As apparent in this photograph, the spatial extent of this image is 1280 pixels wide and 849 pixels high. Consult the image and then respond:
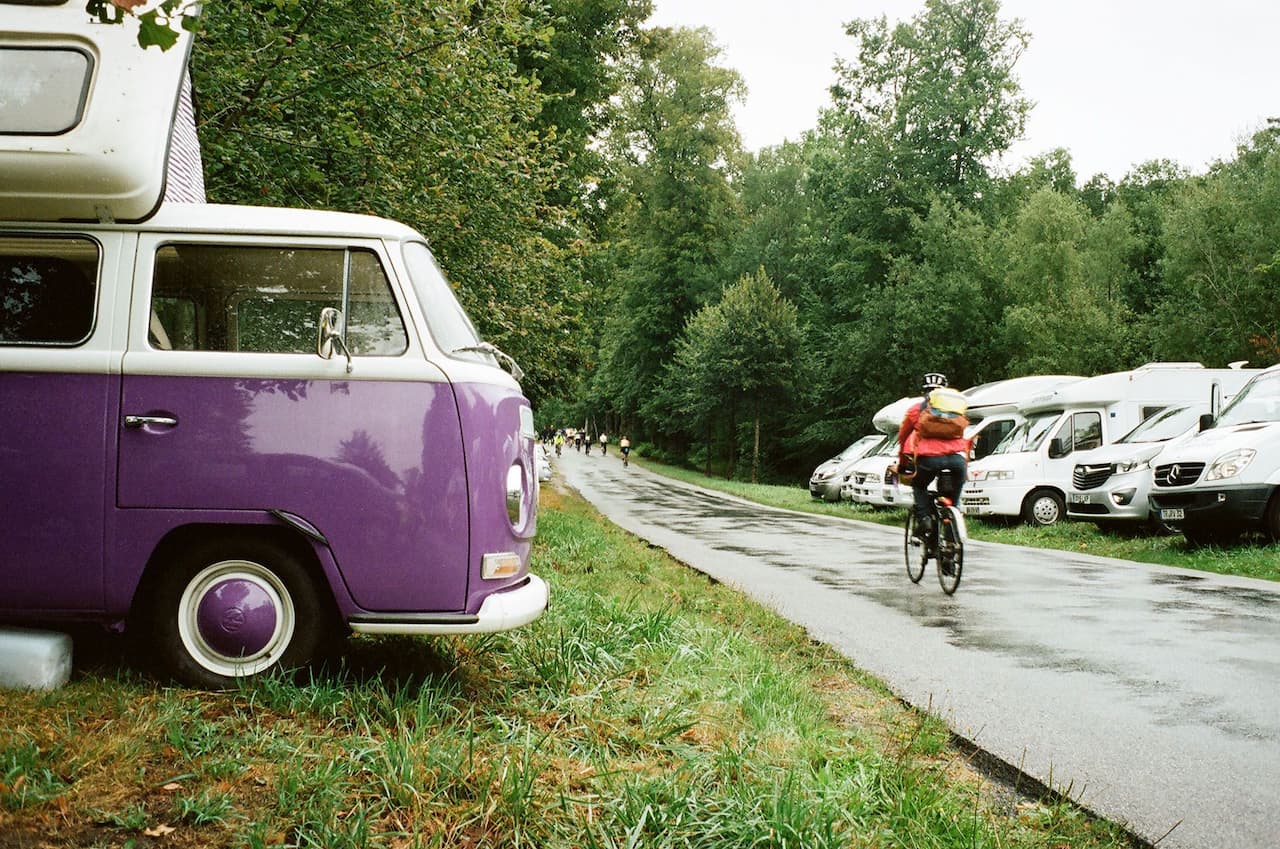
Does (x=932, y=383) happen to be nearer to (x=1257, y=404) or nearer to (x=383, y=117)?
(x=383, y=117)

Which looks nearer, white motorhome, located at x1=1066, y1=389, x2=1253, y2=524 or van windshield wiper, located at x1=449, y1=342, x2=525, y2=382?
van windshield wiper, located at x1=449, y1=342, x2=525, y2=382

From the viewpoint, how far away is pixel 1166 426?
17.4 meters

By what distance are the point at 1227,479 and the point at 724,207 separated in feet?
146

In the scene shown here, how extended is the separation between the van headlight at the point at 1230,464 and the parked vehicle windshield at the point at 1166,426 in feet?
14.1

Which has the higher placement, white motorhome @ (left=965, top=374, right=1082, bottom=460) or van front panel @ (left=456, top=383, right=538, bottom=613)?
white motorhome @ (left=965, top=374, right=1082, bottom=460)

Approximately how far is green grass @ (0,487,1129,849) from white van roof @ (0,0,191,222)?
2129mm

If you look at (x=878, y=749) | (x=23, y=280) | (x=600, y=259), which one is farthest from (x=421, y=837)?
(x=600, y=259)

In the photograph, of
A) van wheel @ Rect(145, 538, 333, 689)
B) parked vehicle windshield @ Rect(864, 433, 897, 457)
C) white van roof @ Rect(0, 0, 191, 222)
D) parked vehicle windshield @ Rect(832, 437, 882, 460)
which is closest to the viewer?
white van roof @ Rect(0, 0, 191, 222)

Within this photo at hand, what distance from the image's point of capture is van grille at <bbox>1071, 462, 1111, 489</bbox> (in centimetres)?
1653

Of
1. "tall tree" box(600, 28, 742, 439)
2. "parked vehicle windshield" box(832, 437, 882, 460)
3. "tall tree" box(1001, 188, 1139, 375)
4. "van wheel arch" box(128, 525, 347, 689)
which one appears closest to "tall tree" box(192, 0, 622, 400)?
"van wheel arch" box(128, 525, 347, 689)

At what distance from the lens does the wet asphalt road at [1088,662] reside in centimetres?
425

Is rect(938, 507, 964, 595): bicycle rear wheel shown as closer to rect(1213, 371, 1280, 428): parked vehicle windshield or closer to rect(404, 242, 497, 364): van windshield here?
rect(404, 242, 497, 364): van windshield

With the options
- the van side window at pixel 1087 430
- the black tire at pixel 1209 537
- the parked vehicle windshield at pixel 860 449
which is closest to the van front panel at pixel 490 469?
the black tire at pixel 1209 537

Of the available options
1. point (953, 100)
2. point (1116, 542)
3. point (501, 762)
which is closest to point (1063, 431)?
point (1116, 542)
